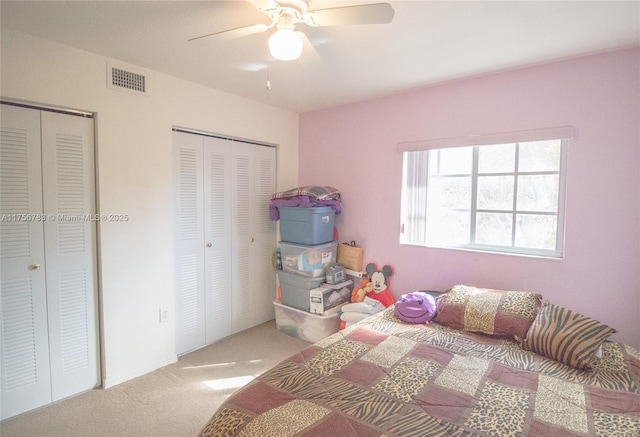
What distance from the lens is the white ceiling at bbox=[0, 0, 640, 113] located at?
1647mm

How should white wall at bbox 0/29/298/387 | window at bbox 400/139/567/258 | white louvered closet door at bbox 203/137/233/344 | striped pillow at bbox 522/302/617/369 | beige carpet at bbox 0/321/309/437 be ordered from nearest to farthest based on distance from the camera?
striped pillow at bbox 522/302/617/369
beige carpet at bbox 0/321/309/437
white wall at bbox 0/29/298/387
window at bbox 400/139/567/258
white louvered closet door at bbox 203/137/233/344

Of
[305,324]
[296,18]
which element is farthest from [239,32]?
[305,324]

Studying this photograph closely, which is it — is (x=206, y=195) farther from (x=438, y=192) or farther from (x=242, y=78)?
(x=438, y=192)

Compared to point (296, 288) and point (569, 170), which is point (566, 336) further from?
point (296, 288)

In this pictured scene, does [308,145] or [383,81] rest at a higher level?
[383,81]

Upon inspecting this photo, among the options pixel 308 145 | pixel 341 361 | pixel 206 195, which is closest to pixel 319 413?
pixel 341 361

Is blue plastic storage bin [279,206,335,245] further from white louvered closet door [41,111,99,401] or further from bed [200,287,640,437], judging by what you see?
white louvered closet door [41,111,99,401]

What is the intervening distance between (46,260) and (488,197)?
330 centimetres

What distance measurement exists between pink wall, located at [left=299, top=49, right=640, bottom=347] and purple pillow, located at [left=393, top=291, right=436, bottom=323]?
58 cm

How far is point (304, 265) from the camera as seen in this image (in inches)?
124

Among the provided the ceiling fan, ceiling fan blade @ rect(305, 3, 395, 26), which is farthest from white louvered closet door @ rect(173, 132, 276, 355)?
ceiling fan blade @ rect(305, 3, 395, 26)

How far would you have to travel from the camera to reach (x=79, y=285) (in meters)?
2.24

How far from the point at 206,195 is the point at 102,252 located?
0.95 metres

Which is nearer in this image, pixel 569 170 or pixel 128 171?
pixel 569 170
